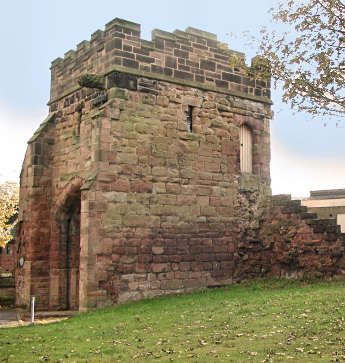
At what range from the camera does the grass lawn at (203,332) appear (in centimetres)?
823

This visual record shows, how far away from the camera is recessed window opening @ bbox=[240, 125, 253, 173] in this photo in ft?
57.5

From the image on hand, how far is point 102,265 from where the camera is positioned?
551 inches

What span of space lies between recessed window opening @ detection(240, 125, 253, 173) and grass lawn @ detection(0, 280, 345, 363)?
195 inches

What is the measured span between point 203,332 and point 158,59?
8.47m

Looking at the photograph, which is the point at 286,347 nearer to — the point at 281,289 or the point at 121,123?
the point at 281,289

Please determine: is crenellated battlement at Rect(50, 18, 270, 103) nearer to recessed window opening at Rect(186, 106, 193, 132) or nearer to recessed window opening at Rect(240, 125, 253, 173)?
recessed window opening at Rect(186, 106, 193, 132)

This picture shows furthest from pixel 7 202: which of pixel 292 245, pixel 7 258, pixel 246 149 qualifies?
pixel 292 245

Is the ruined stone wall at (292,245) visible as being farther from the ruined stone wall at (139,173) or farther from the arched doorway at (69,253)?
the arched doorway at (69,253)

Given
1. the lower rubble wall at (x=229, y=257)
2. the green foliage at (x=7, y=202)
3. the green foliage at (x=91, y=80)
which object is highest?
the green foliage at (x=91, y=80)

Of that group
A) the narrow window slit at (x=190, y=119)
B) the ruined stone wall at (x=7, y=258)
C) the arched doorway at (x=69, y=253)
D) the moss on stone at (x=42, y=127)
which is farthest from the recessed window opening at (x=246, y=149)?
the ruined stone wall at (x=7, y=258)

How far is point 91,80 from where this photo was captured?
14961 millimetres

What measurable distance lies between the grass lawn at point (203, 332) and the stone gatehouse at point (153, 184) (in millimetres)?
1742

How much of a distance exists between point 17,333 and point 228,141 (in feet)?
27.9

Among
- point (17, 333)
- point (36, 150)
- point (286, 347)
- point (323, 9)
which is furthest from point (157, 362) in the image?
point (36, 150)
